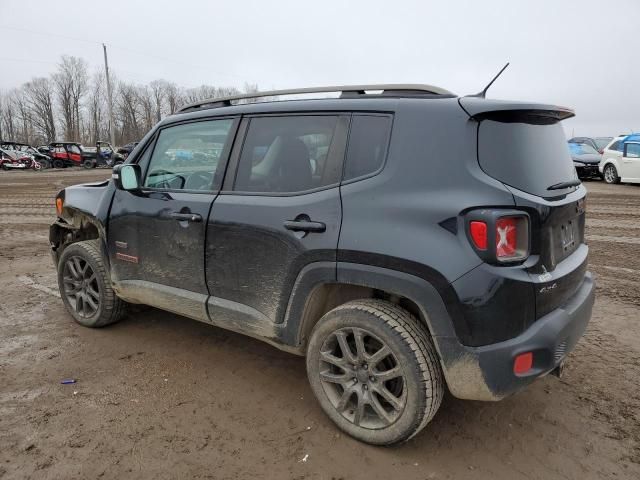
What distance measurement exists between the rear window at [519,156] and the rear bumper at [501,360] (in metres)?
0.67

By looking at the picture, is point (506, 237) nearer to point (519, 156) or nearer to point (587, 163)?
point (519, 156)

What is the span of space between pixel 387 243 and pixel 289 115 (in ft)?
3.64

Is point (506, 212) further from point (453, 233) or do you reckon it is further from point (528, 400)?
point (528, 400)

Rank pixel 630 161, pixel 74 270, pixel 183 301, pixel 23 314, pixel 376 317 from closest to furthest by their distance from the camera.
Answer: pixel 376 317, pixel 183 301, pixel 74 270, pixel 23 314, pixel 630 161

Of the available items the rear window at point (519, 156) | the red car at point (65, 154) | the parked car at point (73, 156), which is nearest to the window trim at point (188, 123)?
the rear window at point (519, 156)

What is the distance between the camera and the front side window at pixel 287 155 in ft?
9.02

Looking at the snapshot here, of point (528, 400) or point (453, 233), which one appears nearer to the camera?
point (453, 233)

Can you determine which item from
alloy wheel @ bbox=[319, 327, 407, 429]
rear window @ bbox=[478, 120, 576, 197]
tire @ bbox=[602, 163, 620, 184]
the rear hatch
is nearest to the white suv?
tire @ bbox=[602, 163, 620, 184]

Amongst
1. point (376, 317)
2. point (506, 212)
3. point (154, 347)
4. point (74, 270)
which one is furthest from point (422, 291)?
point (74, 270)

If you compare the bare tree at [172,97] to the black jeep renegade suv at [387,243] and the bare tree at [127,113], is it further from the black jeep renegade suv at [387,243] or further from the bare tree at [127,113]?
the black jeep renegade suv at [387,243]

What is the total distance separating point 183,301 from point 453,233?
1.97 m

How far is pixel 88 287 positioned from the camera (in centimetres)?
416

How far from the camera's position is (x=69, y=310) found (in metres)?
4.34

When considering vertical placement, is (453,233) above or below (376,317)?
above
